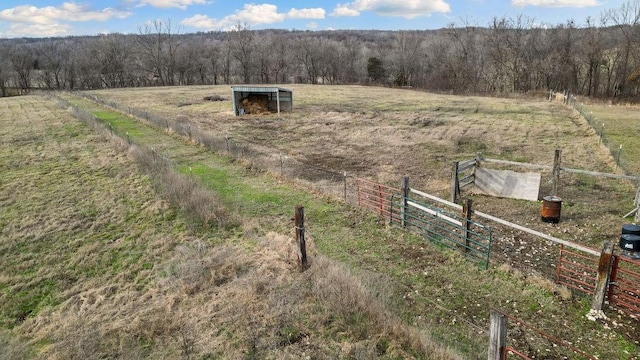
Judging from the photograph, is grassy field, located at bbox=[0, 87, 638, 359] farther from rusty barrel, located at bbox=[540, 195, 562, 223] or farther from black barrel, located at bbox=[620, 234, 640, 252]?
rusty barrel, located at bbox=[540, 195, 562, 223]

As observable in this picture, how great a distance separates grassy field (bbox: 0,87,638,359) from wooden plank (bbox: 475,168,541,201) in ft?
6.98

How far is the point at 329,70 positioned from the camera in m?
78.1

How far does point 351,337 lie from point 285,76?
76.0m

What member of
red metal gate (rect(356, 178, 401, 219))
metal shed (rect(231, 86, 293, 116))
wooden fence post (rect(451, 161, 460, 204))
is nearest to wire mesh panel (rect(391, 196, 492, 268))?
red metal gate (rect(356, 178, 401, 219))

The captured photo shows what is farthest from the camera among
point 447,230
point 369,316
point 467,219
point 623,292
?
point 447,230

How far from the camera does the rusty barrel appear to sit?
463 inches

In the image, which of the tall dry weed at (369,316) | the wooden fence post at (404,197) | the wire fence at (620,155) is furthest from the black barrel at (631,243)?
the wire fence at (620,155)

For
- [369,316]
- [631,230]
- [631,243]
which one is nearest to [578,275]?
[631,243]

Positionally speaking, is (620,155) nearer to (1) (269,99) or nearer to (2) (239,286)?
(2) (239,286)

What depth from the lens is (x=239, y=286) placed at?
28.3ft

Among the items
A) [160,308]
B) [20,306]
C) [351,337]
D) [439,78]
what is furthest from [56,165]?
[439,78]

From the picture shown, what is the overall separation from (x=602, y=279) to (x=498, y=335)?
3470 mm

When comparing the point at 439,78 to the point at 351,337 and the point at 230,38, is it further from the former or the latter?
the point at 351,337

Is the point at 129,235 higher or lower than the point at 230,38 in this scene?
lower
